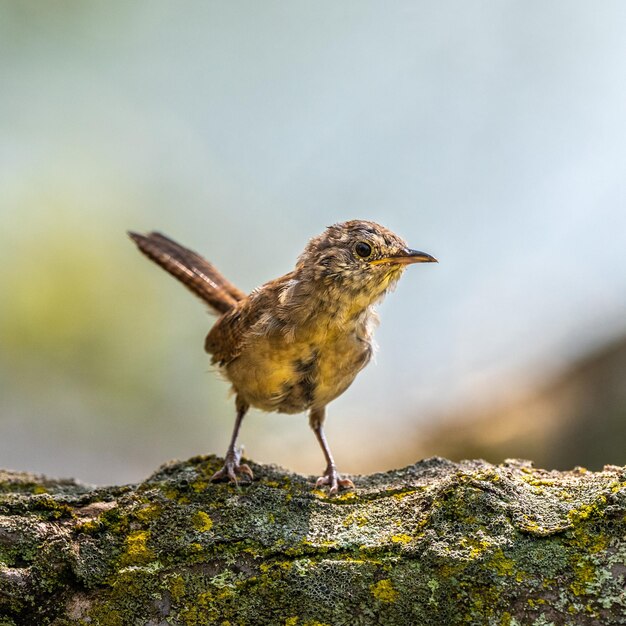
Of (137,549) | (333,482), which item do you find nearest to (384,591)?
(137,549)

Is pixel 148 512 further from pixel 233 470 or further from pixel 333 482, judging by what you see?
pixel 333 482

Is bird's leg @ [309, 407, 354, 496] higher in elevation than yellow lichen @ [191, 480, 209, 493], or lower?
higher

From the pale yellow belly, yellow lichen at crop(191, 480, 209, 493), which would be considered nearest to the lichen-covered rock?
yellow lichen at crop(191, 480, 209, 493)

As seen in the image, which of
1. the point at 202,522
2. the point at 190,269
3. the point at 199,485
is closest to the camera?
the point at 202,522

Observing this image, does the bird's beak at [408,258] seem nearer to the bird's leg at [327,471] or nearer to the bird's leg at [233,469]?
the bird's leg at [327,471]

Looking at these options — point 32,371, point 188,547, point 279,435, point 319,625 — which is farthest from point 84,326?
point 319,625

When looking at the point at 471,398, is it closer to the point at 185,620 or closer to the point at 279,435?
the point at 279,435

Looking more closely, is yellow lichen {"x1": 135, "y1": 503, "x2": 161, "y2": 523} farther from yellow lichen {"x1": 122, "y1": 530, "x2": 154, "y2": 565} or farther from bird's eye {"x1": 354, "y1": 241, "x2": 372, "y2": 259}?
bird's eye {"x1": 354, "y1": 241, "x2": 372, "y2": 259}
